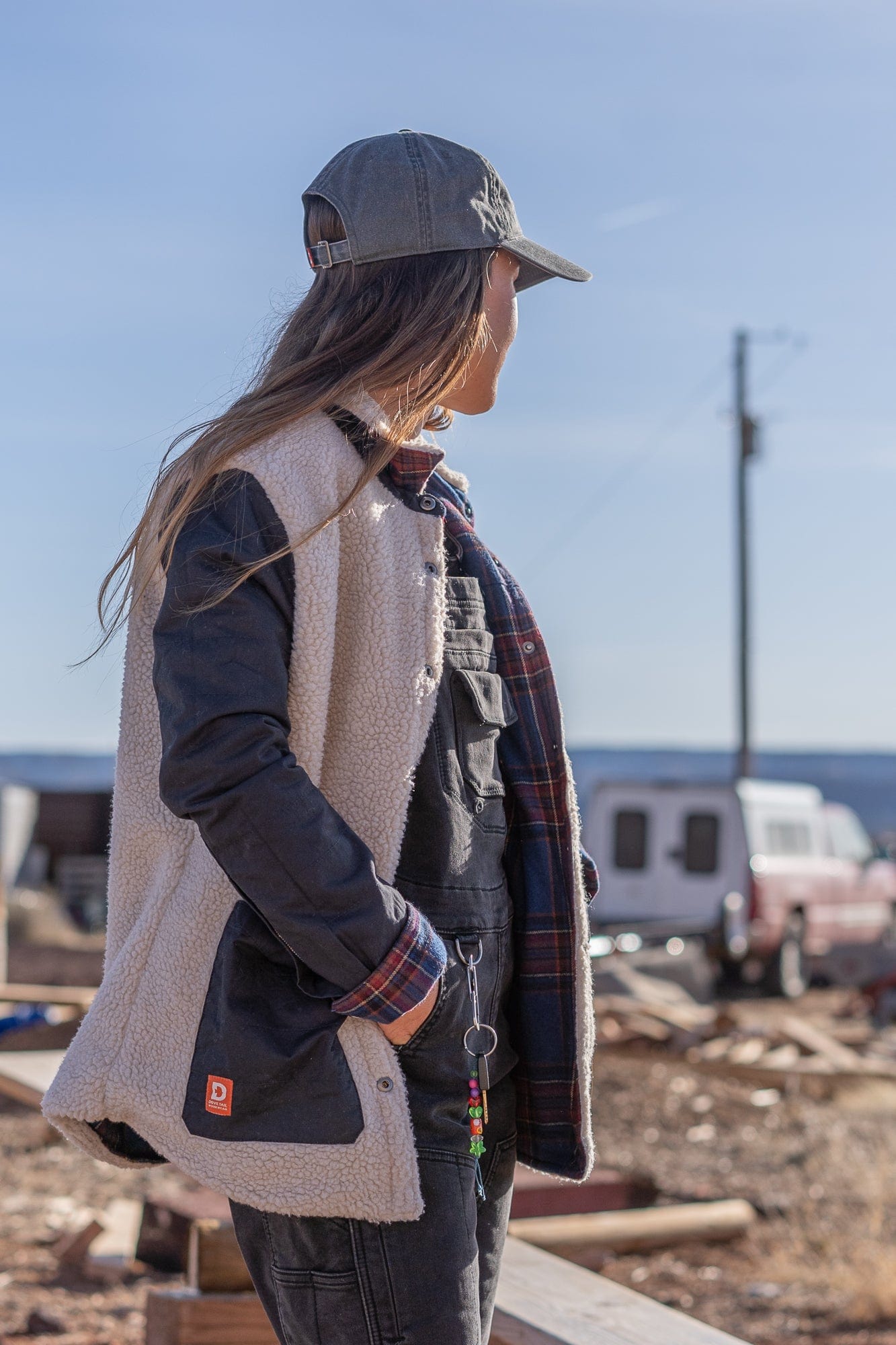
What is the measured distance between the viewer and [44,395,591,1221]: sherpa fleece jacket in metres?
1.68

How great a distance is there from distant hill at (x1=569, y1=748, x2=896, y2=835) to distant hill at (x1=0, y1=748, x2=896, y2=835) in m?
0.06

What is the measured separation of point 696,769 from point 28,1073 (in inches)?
5183

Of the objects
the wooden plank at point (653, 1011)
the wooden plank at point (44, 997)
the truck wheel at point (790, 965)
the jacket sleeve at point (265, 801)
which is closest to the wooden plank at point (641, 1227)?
the jacket sleeve at point (265, 801)

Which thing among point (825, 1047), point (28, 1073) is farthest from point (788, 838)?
point (28, 1073)

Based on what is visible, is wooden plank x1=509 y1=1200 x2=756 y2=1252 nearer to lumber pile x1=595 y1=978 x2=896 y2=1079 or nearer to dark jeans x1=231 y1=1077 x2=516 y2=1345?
dark jeans x1=231 y1=1077 x2=516 y2=1345

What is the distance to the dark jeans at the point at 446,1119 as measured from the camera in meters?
1.68

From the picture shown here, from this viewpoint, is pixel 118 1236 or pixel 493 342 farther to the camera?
pixel 118 1236

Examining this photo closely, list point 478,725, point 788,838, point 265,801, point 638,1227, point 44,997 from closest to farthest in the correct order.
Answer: point 265,801 → point 478,725 → point 638,1227 → point 44,997 → point 788,838

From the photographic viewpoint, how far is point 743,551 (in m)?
21.9

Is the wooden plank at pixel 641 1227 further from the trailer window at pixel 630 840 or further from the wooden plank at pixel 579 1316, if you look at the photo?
the trailer window at pixel 630 840

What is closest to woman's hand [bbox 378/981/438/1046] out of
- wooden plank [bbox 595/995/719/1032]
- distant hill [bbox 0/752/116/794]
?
wooden plank [bbox 595/995/719/1032]

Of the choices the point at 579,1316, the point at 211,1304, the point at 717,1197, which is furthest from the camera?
the point at 717,1197

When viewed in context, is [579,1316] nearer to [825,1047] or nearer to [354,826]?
[354,826]

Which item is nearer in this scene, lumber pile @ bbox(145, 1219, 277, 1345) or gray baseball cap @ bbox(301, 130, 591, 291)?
gray baseball cap @ bbox(301, 130, 591, 291)
